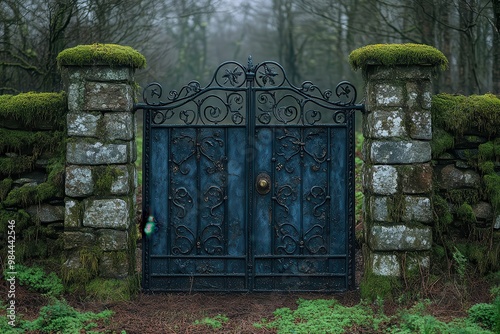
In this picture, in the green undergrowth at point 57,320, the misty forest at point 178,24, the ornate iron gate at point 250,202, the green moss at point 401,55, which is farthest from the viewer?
the misty forest at point 178,24

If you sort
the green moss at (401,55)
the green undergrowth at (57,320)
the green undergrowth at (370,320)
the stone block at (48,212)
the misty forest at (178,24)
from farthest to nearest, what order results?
the misty forest at (178,24) < the stone block at (48,212) < the green moss at (401,55) < the green undergrowth at (57,320) < the green undergrowth at (370,320)

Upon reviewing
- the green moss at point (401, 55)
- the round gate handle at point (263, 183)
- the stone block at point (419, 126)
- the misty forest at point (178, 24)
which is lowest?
the round gate handle at point (263, 183)

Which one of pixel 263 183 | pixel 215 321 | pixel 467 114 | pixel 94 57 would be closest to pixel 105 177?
pixel 94 57

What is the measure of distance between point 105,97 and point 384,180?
2854 millimetres

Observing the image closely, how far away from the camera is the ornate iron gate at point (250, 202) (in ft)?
20.4

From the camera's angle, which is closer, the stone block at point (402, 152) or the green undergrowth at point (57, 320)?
the green undergrowth at point (57, 320)

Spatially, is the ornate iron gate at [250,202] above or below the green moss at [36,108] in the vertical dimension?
below

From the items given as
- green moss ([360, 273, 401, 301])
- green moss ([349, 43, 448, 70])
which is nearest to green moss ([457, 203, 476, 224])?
green moss ([360, 273, 401, 301])

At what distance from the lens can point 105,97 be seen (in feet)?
19.2

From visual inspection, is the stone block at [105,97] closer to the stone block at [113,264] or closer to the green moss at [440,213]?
the stone block at [113,264]

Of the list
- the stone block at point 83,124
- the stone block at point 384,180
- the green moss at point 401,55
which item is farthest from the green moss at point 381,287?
the stone block at point 83,124

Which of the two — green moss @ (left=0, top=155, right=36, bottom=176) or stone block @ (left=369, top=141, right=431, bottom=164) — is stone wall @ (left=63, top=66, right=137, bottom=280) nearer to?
green moss @ (left=0, top=155, right=36, bottom=176)

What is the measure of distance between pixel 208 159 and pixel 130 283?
1.49 m

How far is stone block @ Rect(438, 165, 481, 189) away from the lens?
601 centimetres
